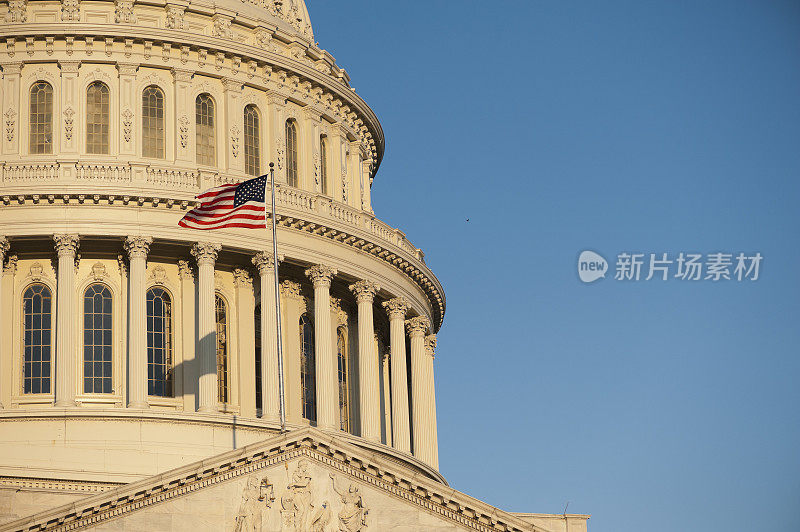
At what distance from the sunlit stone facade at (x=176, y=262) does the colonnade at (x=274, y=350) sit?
76 millimetres

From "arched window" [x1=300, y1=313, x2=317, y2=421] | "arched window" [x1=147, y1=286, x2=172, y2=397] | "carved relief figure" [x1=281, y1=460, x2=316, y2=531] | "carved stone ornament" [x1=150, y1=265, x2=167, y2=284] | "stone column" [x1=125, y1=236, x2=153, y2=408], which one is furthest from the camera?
"arched window" [x1=300, y1=313, x2=317, y2=421]

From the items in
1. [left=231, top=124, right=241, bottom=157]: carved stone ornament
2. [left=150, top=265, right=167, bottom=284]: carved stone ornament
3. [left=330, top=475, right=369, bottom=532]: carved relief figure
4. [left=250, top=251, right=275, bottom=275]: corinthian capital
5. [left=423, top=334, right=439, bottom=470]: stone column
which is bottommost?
[left=330, top=475, right=369, bottom=532]: carved relief figure

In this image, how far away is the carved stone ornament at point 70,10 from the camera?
67.2m

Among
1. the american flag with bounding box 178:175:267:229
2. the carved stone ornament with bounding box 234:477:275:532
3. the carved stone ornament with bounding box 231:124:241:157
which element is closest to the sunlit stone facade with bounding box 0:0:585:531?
the carved stone ornament with bounding box 231:124:241:157

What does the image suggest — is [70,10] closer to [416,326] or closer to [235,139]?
[235,139]

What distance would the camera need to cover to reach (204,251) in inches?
2530

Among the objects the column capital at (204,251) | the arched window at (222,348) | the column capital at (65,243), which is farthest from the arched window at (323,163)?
the column capital at (65,243)

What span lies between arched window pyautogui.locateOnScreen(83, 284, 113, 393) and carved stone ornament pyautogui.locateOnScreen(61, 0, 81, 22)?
32.8ft

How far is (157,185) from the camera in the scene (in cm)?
6444

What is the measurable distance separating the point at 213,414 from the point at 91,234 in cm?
747

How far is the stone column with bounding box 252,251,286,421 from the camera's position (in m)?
63.6

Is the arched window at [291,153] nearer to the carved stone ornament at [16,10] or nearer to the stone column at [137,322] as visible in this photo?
the stone column at [137,322]

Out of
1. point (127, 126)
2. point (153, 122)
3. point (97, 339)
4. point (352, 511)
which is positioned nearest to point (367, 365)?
point (97, 339)

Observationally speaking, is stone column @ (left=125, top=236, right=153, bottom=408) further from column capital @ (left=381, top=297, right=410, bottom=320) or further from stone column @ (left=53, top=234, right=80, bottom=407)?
column capital @ (left=381, top=297, right=410, bottom=320)
